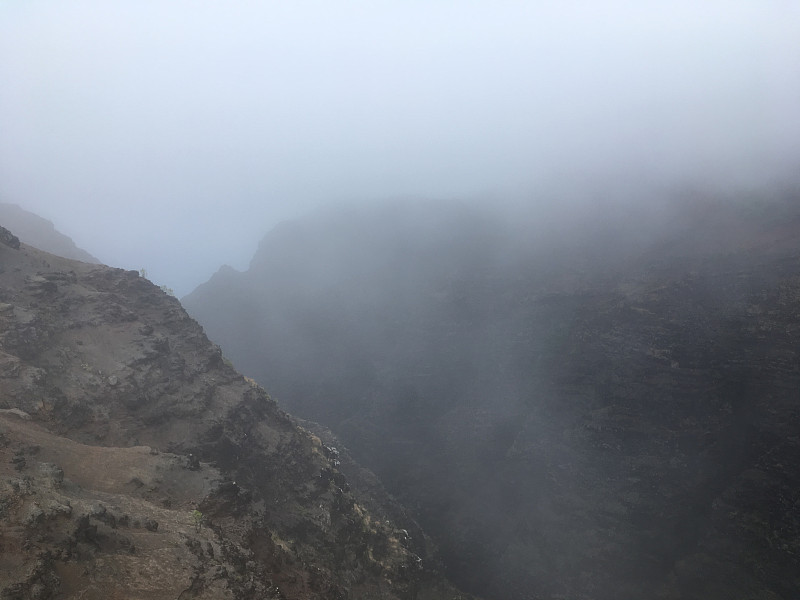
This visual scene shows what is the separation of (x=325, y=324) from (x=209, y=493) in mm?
85904

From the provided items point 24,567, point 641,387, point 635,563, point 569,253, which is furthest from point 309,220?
point 24,567

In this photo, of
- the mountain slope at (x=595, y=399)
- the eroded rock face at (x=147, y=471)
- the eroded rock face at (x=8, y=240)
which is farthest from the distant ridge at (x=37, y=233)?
the eroded rock face at (x=147, y=471)

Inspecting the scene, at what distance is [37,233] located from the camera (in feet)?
261

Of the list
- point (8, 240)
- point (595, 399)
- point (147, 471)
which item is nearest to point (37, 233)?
point (8, 240)

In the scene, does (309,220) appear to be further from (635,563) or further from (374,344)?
(635,563)

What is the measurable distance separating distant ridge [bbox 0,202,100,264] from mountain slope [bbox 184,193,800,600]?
41.7 metres

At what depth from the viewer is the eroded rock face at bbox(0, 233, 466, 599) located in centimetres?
1247

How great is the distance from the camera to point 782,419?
4303 centimetres

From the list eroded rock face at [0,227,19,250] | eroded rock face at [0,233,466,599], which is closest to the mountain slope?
eroded rock face at [0,233,466,599]

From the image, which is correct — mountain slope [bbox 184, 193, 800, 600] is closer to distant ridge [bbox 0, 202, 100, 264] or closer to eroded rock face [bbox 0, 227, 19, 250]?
distant ridge [bbox 0, 202, 100, 264]

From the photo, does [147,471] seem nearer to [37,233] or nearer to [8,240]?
[8,240]

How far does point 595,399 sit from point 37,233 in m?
94.4

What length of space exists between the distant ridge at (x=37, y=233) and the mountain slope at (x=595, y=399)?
41715 millimetres

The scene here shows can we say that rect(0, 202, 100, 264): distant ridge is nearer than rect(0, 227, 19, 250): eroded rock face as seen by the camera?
No
